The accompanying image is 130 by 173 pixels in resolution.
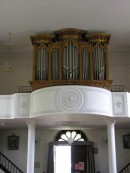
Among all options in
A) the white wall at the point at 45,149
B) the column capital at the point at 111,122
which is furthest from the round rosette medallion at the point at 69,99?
the white wall at the point at 45,149

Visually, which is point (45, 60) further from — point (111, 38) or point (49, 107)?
point (111, 38)

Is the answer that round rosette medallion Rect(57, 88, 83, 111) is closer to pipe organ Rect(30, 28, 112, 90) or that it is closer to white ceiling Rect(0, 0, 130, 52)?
pipe organ Rect(30, 28, 112, 90)

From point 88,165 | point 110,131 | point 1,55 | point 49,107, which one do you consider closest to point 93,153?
point 88,165

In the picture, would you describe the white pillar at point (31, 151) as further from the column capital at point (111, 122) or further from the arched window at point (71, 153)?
the column capital at point (111, 122)

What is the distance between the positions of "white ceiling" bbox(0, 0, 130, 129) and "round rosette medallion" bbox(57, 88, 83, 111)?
4.31ft

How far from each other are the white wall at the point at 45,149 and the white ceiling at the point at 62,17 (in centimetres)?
133

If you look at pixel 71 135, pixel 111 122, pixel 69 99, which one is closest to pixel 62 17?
pixel 69 99

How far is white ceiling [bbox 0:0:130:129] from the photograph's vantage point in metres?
9.98

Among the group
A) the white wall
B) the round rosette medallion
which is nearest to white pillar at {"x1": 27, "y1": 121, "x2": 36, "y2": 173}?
the round rosette medallion

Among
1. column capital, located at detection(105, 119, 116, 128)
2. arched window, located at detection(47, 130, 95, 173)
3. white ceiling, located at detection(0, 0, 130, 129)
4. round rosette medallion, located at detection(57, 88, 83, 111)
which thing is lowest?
arched window, located at detection(47, 130, 95, 173)

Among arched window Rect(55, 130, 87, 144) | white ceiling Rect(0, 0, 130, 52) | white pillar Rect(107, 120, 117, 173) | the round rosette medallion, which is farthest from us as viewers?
arched window Rect(55, 130, 87, 144)

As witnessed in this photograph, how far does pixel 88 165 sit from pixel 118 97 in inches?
159

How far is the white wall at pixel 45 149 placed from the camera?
532 inches

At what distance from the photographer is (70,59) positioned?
36.0ft
